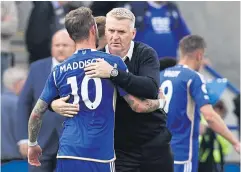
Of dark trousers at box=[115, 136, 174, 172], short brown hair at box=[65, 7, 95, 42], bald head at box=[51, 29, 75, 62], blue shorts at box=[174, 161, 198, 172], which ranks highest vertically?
short brown hair at box=[65, 7, 95, 42]

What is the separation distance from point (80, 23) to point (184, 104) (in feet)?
8.30

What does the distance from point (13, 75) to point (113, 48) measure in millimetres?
4170

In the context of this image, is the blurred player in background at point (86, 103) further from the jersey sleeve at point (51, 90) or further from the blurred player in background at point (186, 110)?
the blurred player in background at point (186, 110)

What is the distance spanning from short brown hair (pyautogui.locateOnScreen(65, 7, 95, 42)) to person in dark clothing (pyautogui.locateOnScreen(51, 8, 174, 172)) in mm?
249

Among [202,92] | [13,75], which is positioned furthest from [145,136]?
[13,75]

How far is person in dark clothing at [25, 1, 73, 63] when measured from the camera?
11.0 metres

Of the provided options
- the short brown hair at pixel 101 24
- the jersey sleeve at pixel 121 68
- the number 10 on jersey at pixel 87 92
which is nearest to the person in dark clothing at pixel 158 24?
the short brown hair at pixel 101 24

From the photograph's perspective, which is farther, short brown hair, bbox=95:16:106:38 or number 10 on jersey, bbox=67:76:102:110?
short brown hair, bbox=95:16:106:38

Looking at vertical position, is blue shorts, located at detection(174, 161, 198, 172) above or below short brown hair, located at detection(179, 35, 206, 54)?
below

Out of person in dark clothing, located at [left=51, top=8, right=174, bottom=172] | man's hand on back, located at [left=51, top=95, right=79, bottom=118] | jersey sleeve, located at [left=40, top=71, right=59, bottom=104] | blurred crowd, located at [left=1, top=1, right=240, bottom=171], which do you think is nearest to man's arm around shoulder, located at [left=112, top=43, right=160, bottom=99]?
person in dark clothing, located at [left=51, top=8, right=174, bottom=172]

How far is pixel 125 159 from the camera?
6676mm

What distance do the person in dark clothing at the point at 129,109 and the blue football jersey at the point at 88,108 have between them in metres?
0.07

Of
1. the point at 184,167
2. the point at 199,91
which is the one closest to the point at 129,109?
the point at 199,91

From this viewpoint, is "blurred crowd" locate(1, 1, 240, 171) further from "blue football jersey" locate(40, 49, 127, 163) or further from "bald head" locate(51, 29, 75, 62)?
"blue football jersey" locate(40, 49, 127, 163)
